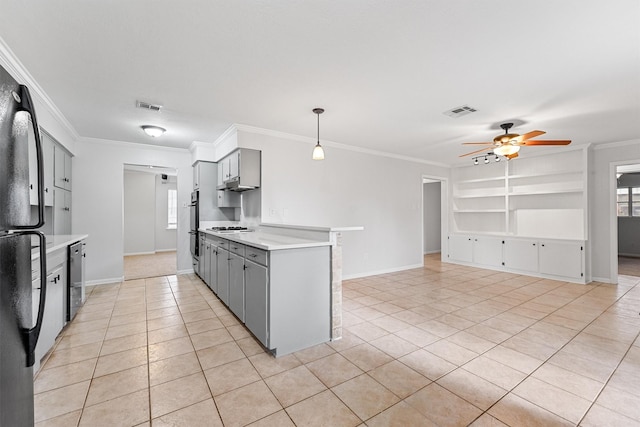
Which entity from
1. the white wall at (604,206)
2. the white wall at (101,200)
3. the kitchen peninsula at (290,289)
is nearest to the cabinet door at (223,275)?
the kitchen peninsula at (290,289)

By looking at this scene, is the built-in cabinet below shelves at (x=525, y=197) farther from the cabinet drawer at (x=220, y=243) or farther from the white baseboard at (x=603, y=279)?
the cabinet drawer at (x=220, y=243)

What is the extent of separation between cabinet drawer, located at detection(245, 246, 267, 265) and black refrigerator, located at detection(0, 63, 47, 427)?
1478mm

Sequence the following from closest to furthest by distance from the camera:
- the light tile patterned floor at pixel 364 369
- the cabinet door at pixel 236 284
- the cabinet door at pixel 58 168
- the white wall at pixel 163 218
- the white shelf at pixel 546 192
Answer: the light tile patterned floor at pixel 364 369 < the cabinet door at pixel 236 284 < the cabinet door at pixel 58 168 < the white shelf at pixel 546 192 < the white wall at pixel 163 218

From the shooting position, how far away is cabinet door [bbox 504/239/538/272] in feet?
18.6

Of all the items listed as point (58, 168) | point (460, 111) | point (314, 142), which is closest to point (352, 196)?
point (314, 142)

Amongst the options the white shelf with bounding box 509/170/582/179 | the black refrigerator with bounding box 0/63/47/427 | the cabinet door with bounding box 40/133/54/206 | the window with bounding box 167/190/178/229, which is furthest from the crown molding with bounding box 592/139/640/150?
the window with bounding box 167/190/178/229

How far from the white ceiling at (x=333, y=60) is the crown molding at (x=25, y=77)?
0.20 ft

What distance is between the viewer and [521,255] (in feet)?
19.1

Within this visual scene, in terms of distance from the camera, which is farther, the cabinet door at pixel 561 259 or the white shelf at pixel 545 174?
the white shelf at pixel 545 174

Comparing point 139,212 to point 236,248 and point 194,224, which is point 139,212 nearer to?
point 194,224

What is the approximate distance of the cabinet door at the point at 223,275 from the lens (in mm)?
3480

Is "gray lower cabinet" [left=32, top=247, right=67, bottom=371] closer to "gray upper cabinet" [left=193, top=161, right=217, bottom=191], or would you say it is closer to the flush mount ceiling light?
the flush mount ceiling light

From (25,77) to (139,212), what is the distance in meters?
6.51

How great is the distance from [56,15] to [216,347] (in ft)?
9.34
